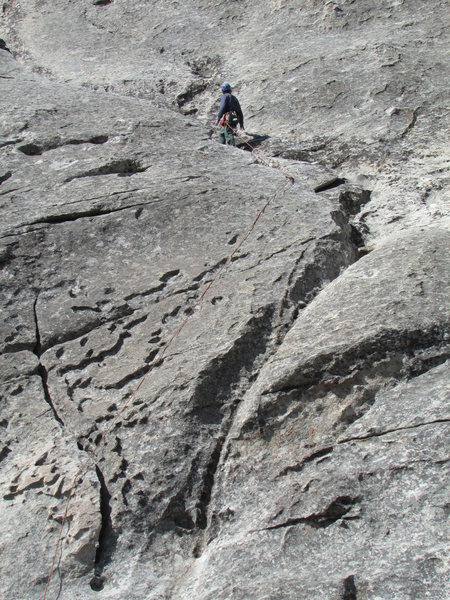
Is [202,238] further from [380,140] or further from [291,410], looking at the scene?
[380,140]

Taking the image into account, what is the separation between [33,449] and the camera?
6.08m

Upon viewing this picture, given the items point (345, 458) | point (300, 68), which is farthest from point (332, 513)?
point (300, 68)

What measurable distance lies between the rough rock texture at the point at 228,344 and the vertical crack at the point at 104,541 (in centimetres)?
2

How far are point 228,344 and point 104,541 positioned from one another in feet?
6.19

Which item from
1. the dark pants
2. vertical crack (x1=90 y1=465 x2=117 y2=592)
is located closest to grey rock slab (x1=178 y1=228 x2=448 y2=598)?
vertical crack (x1=90 y1=465 x2=117 y2=592)

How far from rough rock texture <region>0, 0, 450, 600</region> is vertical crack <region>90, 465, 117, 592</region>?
0.05 feet

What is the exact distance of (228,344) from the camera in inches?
253

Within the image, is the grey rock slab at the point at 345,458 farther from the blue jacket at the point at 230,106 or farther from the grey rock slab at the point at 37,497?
the blue jacket at the point at 230,106

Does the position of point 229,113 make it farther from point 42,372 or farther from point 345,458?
point 345,458

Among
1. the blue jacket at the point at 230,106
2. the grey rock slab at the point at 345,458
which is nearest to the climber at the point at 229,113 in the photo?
the blue jacket at the point at 230,106

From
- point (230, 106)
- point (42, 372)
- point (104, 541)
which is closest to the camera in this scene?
point (104, 541)

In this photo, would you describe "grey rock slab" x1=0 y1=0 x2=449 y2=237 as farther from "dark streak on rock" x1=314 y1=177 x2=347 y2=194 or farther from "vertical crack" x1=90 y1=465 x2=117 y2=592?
"vertical crack" x1=90 y1=465 x2=117 y2=592

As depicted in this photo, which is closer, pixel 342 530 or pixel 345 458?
pixel 342 530

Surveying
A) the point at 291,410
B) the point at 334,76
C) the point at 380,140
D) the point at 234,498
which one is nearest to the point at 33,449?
the point at 234,498
